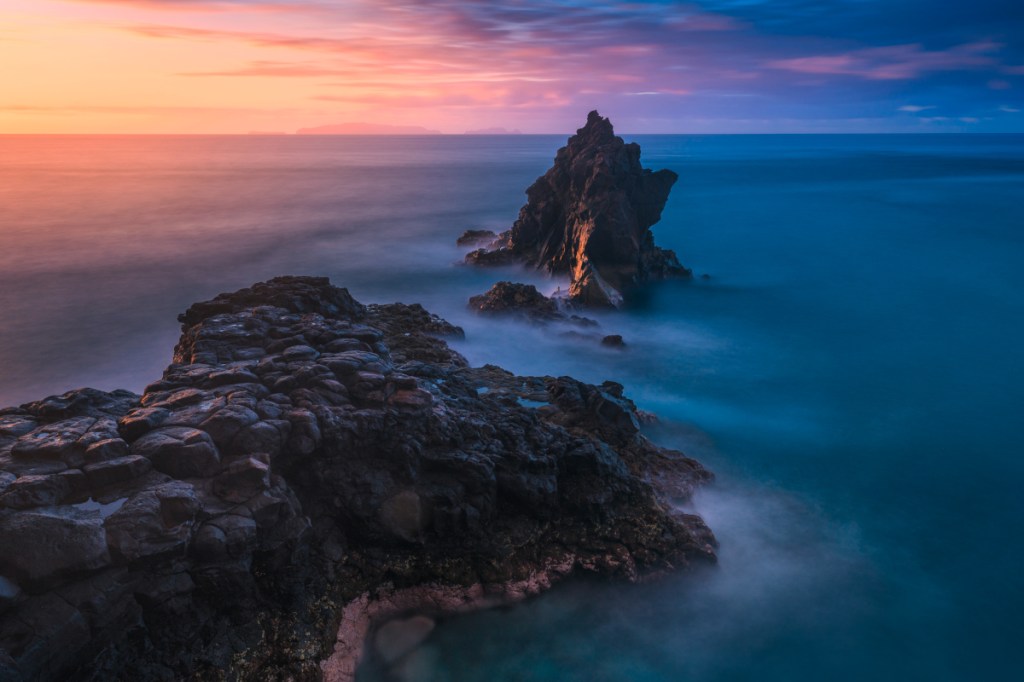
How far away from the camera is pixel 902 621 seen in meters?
14.6

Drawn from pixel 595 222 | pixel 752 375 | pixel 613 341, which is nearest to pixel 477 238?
pixel 595 222

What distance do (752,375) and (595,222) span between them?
14.5 m

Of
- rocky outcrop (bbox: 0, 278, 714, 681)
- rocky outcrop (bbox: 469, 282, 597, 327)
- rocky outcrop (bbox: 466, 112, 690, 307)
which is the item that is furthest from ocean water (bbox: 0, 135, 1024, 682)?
rocky outcrop (bbox: 466, 112, 690, 307)

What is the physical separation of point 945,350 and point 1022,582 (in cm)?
1901

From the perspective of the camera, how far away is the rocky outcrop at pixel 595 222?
3881 cm

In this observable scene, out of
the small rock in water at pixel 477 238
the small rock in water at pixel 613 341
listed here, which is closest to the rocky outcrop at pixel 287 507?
the small rock in water at pixel 613 341

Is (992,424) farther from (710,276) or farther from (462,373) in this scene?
(710,276)

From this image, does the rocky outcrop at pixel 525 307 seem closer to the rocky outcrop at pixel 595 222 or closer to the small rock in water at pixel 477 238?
the rocky outcrop at pixel 595 222

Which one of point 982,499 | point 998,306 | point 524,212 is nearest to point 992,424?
point 982,499

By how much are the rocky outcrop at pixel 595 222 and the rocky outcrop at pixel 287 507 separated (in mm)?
21120

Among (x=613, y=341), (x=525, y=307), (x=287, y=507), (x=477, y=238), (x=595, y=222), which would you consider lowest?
(x=613, y=341)

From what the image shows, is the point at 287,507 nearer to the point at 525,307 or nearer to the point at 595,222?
the point at 525,307

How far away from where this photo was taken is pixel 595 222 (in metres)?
38.5

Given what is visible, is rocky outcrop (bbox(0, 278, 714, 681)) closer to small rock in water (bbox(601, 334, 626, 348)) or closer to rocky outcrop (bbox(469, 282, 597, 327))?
small rock in water (bbox(601, 334, 626, 348))
